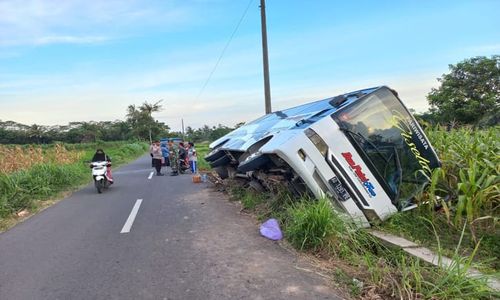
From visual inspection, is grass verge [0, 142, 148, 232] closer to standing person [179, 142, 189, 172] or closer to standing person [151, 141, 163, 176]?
standing person [151, 141, 163, 176]

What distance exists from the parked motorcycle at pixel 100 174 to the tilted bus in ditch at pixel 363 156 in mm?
7696

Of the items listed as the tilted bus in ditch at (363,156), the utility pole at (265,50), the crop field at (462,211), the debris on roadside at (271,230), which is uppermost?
the utility pole at (265,50)

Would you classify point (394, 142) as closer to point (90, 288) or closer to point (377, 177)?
point (377, 177)

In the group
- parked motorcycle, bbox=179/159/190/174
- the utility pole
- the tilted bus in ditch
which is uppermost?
the utility pole

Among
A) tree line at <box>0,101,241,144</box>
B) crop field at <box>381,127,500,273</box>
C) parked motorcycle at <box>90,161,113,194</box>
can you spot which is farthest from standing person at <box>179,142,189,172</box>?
tree line at <box>0,101,241,144</box>

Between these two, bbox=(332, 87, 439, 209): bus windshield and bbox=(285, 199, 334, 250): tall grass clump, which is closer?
bbox=(285, 199, 334, 250): tall grass clump

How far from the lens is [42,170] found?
12.8 meters

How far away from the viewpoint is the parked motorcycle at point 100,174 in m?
12.0

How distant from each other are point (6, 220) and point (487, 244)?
361 inches

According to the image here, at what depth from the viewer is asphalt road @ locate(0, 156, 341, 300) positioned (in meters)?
4.07

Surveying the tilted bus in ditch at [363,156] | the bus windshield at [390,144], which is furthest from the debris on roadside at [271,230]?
the bus windshield at [390,144]

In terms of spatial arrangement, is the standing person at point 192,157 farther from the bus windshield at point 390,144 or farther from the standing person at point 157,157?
the bus windshield at point 390,144

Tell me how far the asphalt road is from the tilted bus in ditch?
123 cm

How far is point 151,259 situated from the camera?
5.11 metres
